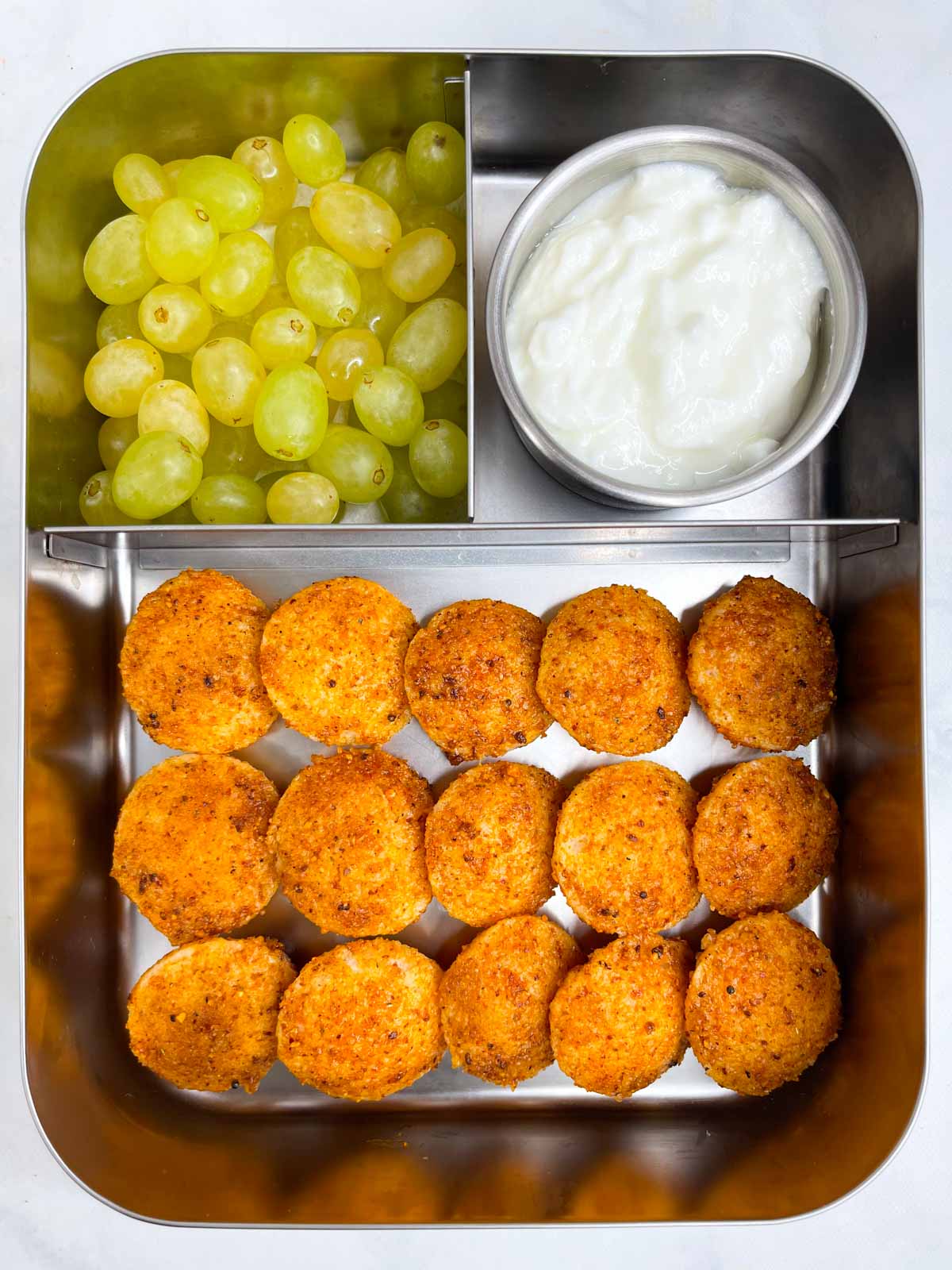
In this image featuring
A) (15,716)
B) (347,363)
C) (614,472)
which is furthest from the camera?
(15,716)

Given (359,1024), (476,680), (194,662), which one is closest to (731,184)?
(476,680)

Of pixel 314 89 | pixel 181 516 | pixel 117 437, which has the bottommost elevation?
pixel 181 516

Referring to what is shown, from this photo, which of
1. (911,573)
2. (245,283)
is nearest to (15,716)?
(245,283)

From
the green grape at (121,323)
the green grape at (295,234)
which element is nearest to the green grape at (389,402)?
the green grape at (295,234)

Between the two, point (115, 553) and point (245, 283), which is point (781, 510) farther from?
point (115, 553)

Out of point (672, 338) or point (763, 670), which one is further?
point (763, 670)

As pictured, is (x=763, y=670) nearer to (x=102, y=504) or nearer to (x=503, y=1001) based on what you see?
(x=503, y=1001)
